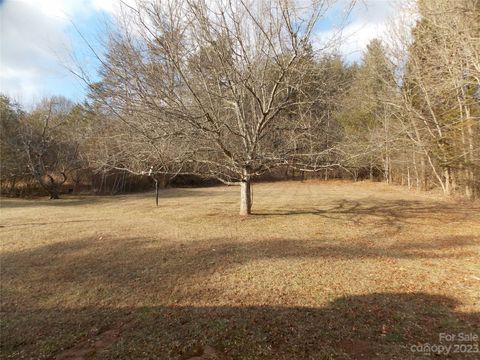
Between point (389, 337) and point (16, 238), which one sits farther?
point (16, 238)

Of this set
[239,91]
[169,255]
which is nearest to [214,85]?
[239,91]

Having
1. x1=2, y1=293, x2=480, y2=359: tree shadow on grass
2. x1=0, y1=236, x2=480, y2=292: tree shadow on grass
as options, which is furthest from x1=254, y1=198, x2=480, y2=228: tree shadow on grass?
x1=2, y1=293, x2=480, y2=359: tree shadow on grass

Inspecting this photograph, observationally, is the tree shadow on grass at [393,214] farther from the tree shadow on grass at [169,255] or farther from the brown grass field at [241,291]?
the tree shadow on grass at [169,255]

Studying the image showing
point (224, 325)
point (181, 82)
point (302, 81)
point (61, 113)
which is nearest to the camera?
point (224, 325)

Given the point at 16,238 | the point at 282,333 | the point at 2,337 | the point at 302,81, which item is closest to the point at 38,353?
A: the point at 2,337

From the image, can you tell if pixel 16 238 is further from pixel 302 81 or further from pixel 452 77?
pixel 452 77

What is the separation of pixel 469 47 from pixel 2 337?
33.3 feet

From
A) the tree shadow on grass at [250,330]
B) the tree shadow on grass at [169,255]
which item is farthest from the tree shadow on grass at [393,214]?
the tree shadow on grass at [250,330]

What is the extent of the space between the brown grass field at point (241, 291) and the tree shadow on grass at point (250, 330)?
16 mm

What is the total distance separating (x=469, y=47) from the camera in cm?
732

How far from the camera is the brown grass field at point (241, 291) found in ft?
9.53

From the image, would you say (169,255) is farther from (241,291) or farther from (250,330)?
(250,330)

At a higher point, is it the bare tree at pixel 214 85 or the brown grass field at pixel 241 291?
the bare tree at pixel 214 85

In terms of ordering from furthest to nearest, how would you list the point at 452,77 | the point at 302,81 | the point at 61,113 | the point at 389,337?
the point at 61,113, the point at 452,77, the point at 302,81, the point at 389,337
